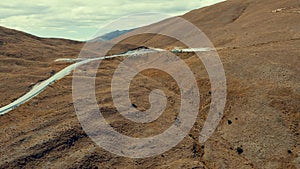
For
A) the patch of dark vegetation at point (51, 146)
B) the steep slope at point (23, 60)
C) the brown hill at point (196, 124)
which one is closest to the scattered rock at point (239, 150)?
the brown hill at point (196, 124)

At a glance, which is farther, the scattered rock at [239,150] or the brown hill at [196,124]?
the scattered rock at [239,150]

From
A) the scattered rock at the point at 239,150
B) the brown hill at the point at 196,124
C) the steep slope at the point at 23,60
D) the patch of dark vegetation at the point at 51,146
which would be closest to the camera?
the patch of dark vegetation at the point at 51,146

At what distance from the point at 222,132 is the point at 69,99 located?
2305 centimetres

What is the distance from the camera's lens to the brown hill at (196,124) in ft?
137

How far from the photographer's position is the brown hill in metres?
41.9

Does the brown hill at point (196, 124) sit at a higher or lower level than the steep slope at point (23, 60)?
lower

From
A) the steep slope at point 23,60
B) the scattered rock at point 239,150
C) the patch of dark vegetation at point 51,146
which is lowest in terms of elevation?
the scattered rock at point 239,150

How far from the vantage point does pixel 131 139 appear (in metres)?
45.2

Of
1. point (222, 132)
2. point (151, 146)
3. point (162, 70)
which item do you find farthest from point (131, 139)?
point (162, 70)

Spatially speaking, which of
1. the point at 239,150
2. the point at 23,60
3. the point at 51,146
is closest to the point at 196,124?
the point at 239,150

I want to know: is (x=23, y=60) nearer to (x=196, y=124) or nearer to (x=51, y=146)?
(x=51, y=146)

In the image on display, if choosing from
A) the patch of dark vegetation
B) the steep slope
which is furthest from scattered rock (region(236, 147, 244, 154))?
the steep slope

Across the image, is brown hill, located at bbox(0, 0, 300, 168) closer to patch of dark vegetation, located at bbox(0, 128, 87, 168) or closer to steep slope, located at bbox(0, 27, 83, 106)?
patch of dark vegetation, located at bbox(0, 128, 87, 168)

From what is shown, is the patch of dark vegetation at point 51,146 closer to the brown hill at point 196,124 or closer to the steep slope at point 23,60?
the brown hill at point 196,124
